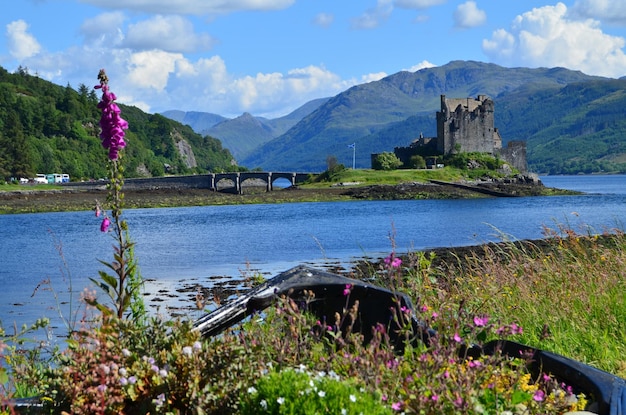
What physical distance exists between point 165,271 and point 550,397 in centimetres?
2751

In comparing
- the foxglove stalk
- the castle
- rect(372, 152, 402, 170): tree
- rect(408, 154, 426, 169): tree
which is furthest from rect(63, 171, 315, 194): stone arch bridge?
the foxglove stalk

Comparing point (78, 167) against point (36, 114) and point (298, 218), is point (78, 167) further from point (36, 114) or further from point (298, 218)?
point (298, 218)

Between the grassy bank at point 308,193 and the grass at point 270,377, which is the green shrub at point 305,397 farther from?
the grassy bank at point 308,193

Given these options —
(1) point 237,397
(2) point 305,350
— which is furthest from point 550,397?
(1) point 237,397

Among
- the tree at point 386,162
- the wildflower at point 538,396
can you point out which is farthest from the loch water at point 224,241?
the tree at point 386,162

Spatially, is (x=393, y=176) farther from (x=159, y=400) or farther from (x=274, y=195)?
(x=159, y=400)

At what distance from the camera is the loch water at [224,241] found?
2400cm

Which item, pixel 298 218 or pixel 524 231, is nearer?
pixel 524 231

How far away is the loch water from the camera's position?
24.0m

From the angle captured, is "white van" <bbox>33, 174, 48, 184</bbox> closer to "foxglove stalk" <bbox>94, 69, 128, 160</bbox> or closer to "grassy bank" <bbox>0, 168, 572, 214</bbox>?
"grassy bank" <bbox>0, 168, 572, 214</bbox>

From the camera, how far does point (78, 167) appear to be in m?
140

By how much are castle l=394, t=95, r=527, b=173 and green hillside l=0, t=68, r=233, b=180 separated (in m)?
46.7

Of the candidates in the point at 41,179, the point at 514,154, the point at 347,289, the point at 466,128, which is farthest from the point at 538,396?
the point at 41,179

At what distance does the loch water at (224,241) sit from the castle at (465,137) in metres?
36.1
